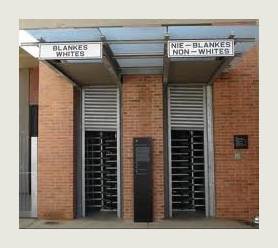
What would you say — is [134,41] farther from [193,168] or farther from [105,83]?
[193,168]

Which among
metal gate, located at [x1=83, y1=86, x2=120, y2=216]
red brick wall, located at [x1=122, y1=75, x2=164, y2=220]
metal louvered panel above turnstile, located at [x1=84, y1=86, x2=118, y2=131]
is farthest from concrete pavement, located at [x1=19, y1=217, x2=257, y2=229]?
metal louvered panel above turnstile, located at [x1=84, y1=86, x2=118, y2=131]

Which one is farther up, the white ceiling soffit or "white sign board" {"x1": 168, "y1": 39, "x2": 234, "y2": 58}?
the white ceiling soffit

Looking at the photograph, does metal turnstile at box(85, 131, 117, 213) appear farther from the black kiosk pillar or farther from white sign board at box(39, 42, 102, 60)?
white sign board at box(39, 42, 102, 60)

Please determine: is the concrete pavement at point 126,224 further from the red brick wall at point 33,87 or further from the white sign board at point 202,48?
the red brick wall at point 33,87

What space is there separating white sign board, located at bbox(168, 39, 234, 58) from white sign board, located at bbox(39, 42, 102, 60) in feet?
4.19

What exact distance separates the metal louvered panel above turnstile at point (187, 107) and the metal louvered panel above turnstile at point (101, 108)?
4.58ft

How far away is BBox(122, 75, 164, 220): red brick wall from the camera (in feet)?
36.4

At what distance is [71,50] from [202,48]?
7.43 feet

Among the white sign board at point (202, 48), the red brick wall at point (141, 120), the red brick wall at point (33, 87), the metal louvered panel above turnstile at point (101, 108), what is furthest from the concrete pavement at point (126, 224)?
the red brick wall at point (33, 87)

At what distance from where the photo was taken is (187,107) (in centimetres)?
1160

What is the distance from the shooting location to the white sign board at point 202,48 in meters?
8.15

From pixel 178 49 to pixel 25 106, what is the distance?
7289 mm

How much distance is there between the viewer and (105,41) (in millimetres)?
8406

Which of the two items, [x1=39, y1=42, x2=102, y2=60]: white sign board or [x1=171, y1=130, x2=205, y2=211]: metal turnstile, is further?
[x1=171, y1=130, x2=205, y2=211]: metal turnstile
